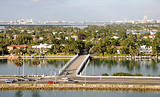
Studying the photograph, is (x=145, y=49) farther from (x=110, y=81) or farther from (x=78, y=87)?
(x=78, y=87)

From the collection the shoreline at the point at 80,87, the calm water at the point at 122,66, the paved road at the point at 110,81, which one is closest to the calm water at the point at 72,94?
the shoreline at the point at 80,87

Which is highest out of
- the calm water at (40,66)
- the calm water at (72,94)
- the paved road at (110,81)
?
the paved road at (110,81)

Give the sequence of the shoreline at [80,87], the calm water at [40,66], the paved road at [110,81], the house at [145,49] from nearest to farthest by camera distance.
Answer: the shoreline at [80,87] < the paved road at [110,81] < the calm water at [40,66] < the house at [145,49]

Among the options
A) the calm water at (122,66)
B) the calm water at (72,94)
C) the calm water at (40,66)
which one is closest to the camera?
the calm water at (72,94)

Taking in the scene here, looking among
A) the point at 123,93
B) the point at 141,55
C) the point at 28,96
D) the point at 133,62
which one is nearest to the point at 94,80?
the point at 123,93

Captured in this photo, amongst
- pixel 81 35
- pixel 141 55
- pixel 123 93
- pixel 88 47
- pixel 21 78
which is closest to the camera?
pixel 123 93

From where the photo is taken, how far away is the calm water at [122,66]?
1938 inches

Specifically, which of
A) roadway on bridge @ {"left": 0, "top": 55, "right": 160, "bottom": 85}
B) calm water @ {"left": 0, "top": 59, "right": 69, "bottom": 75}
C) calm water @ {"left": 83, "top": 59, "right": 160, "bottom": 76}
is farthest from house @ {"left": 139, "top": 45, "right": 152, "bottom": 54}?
roadway on bridge @ {"left": 0, "top": 55, "right": 160, "bottom": 85}

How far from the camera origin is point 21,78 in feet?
130

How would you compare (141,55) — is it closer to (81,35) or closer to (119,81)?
(119,81)

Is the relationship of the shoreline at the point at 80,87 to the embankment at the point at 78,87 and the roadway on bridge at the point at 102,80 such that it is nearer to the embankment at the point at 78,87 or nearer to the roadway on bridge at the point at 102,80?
the embankment at the point at 78,87

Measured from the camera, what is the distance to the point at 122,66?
56125 millimetres

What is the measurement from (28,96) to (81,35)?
77.6 metres

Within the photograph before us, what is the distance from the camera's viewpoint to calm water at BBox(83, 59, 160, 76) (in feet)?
161
